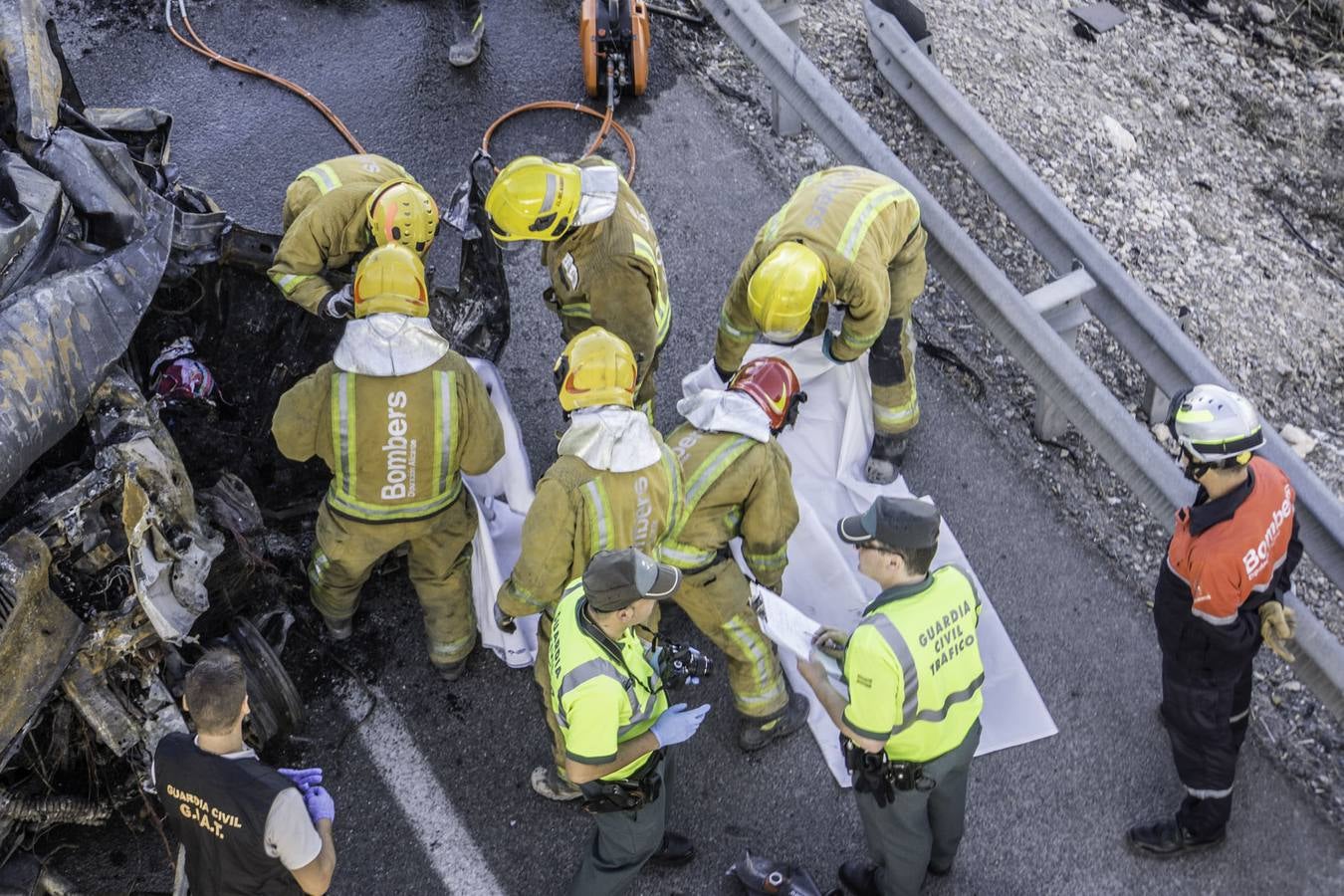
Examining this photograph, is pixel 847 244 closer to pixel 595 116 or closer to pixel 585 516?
pixel 585 516

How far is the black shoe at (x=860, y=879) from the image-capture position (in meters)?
4.70

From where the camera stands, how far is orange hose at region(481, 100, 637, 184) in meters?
6.92

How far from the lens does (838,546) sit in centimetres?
562

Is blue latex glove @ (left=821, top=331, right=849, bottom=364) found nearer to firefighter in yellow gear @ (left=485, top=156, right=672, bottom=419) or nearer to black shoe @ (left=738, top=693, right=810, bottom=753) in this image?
firefighter in yellow gear @ (left=485, top=156, right=672, bottom=419)

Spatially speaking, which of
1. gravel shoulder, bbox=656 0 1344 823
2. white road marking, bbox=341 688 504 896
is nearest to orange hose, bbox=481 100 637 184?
gravel shoulder, bbox=656 0 1344 823

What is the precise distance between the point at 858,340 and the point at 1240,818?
2343 mm

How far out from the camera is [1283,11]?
8.59 metres

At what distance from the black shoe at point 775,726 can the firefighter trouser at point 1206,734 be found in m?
1.37

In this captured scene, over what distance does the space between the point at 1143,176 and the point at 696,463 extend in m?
3.97

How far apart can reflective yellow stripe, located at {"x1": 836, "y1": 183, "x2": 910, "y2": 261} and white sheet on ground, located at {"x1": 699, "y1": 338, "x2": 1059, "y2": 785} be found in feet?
2.47

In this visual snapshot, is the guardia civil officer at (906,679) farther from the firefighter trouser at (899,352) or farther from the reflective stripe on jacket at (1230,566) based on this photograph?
the firefighter trouser at (899,352)

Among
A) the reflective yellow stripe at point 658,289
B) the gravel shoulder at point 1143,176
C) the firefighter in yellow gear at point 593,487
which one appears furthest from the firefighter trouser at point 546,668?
the gravel shoulder at point 1143,176

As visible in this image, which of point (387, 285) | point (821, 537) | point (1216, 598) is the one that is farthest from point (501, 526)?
point (1216, 598)

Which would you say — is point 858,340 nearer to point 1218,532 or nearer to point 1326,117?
point 1218,532
